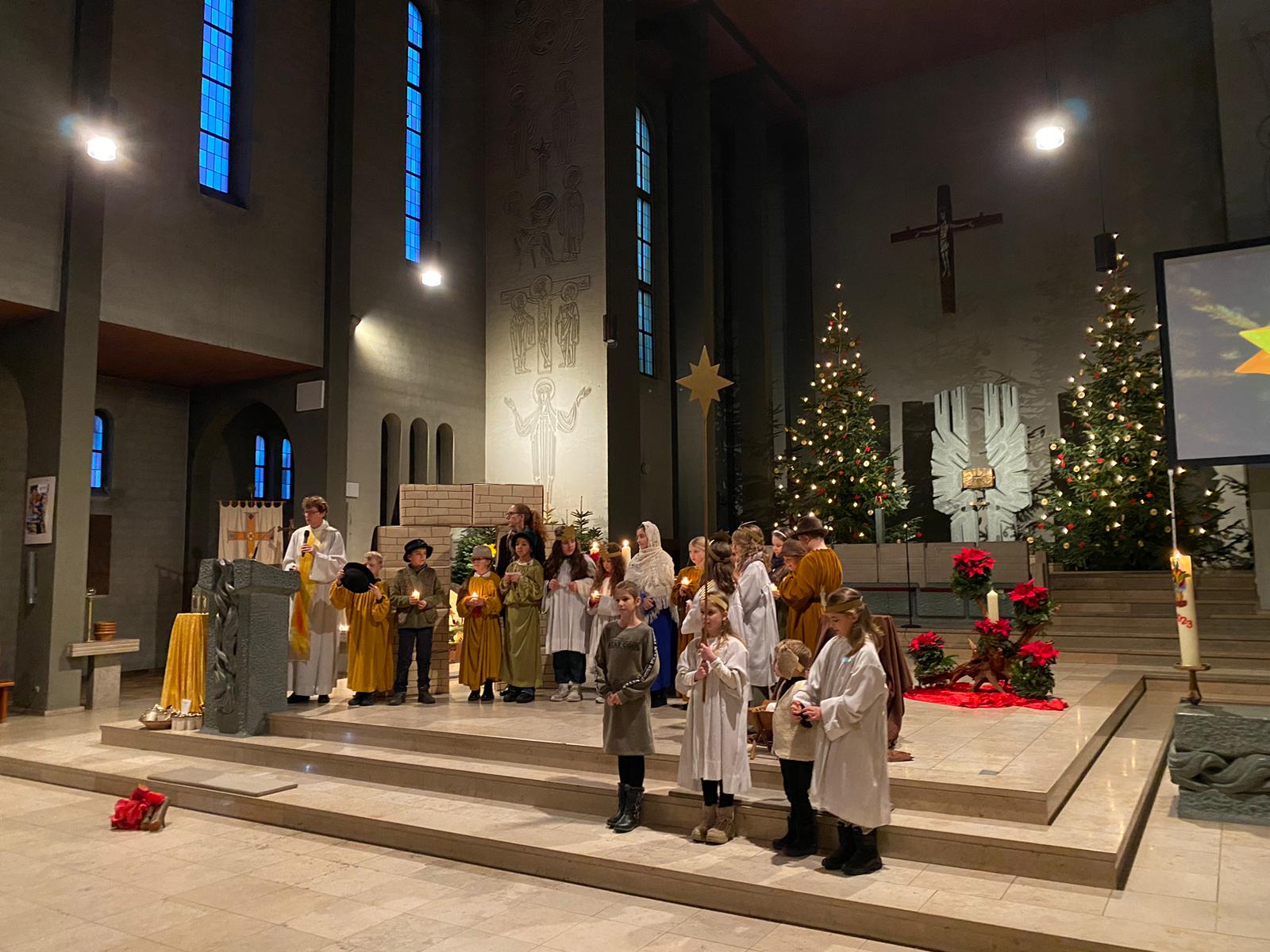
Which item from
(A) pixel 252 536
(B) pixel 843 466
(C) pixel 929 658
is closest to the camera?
(C) pixel 929 658

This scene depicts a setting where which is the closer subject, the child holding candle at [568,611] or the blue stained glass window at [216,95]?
the child holding candle at [568,611]

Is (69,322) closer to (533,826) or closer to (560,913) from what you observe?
(533,826)

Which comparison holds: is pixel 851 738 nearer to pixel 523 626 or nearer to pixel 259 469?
pixel 523 626

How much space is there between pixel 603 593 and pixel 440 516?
4240 millimetres

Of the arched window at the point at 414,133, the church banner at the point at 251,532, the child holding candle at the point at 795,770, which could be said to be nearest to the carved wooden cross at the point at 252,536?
the church banner at the point at 251,532

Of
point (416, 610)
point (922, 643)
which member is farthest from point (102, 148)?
point (922, 643)

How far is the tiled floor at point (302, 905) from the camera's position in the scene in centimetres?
413

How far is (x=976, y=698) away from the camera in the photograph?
8.15m

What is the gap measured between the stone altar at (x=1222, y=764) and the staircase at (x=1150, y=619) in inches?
188

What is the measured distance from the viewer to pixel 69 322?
10.2 m

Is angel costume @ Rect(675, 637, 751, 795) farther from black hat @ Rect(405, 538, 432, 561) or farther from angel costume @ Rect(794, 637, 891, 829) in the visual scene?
black hat @ Rect(405, 538, 432, 561)

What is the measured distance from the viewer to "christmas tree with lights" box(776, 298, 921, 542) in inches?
630

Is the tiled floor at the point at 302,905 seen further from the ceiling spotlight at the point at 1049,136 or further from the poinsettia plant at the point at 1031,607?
the ceiling spotlight at the point at 1049,136

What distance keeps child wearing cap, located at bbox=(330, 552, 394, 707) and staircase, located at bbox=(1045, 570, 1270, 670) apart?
7073 millimetres
